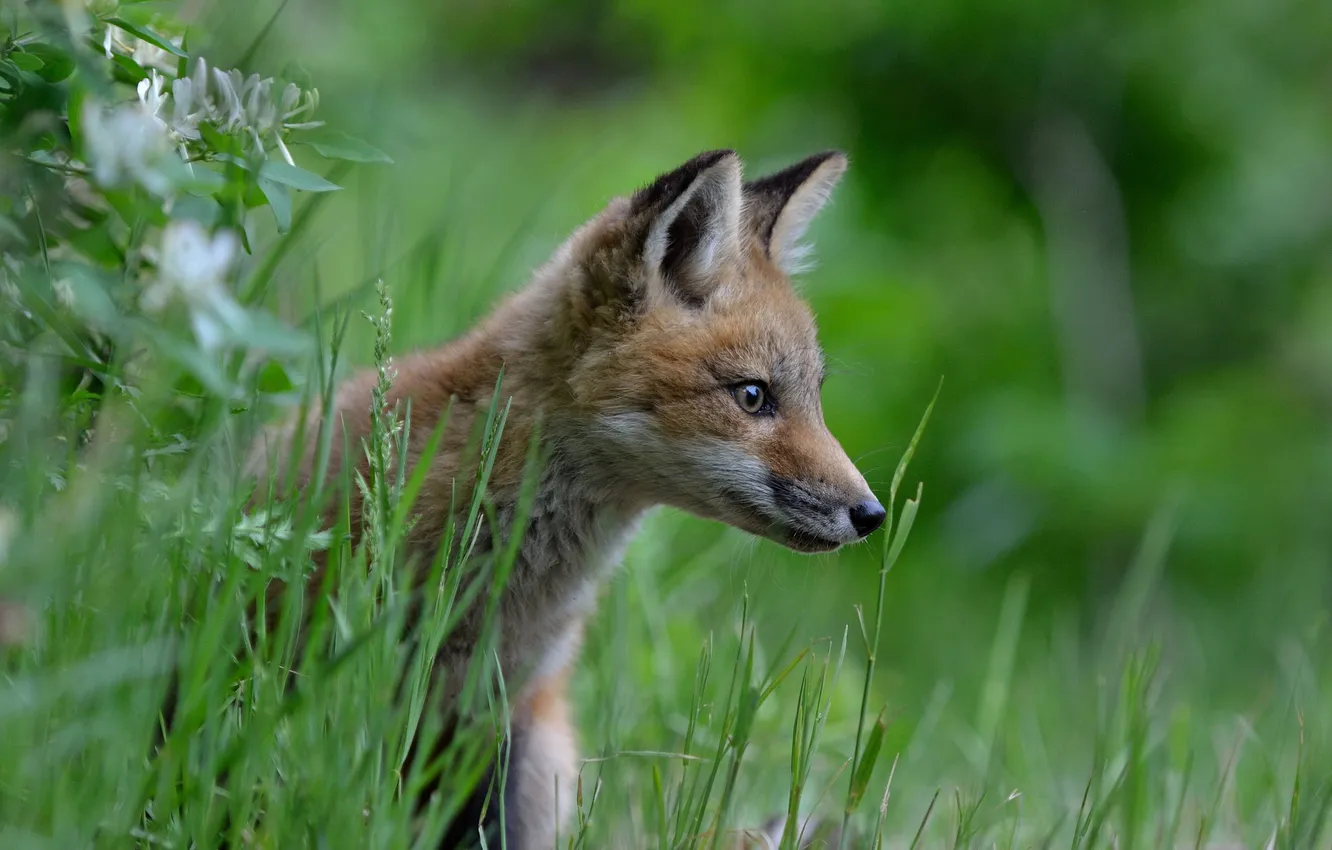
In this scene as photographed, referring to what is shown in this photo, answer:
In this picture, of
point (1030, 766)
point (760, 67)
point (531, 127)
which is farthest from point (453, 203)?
point (531, 127)

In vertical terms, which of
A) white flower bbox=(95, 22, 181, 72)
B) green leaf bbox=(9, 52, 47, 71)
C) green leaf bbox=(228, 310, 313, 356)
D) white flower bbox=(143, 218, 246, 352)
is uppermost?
white flower bbox=(95, 22, 181, 72)

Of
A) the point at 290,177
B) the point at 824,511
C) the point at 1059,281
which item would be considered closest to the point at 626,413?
the point at 824,511

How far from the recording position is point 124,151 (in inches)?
75.0

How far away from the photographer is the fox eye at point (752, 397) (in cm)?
336

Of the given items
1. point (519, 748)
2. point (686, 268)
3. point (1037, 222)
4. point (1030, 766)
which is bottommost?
point (519, 748)

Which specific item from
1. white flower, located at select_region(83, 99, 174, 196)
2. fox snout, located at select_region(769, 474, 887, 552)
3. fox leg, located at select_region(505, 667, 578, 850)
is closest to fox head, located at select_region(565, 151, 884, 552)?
fox snout, located at select_region(769, 474, 887, 552)

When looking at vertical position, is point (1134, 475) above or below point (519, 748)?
above

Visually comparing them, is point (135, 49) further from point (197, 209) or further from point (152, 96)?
point (197, 209)

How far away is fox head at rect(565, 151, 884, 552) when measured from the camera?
328 centimetres

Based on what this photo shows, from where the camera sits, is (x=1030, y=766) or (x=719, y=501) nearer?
(x=719, y=501)

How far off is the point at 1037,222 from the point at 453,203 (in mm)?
4138

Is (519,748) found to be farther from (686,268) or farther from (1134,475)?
(1134,475)

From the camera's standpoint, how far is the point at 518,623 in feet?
10.8

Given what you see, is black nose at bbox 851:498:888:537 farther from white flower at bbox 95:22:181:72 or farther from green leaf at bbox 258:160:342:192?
white flower at bbox 95:22:181:72
